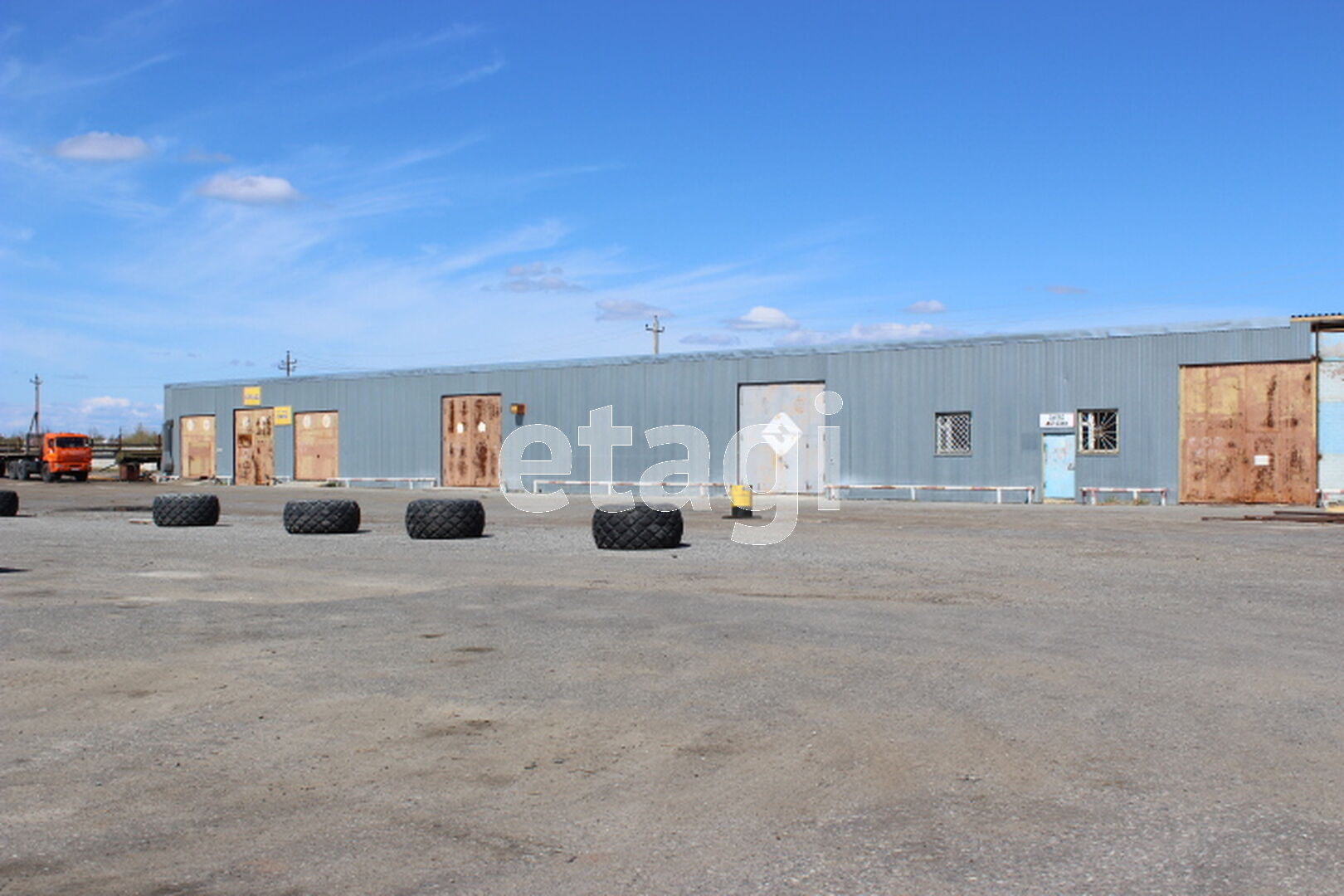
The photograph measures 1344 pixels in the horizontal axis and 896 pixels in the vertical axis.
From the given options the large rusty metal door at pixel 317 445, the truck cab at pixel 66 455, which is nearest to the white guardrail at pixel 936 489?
the large rusty metal door at pixel 317 445

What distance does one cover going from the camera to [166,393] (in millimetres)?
56281

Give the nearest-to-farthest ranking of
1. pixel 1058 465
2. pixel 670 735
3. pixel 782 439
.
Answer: pixel 670 735 → pixel 1058 465 → pixel 782 439

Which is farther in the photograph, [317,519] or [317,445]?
[317,445]

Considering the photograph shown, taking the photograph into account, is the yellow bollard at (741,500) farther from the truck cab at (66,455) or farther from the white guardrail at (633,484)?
the truck cab at (66,455)

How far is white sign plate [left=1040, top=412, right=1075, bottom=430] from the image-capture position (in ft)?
107

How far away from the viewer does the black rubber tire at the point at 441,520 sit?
19250mm

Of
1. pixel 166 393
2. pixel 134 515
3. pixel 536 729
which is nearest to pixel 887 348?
pixel 134 515

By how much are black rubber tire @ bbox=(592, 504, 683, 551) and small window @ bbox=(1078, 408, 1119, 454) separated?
18.9 metres

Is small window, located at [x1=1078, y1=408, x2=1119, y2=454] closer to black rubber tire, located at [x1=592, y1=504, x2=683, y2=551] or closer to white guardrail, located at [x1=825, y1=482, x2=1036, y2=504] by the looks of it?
white guardrail, located at [x1=825, y1=482, x2=1036, y2=504]

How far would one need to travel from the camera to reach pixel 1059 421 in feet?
107

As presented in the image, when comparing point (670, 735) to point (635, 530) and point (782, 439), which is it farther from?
point (782, 439)

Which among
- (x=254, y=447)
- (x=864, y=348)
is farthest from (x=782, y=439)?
(x=254, y=447)

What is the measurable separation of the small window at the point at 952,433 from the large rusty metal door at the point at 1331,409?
9.08 m

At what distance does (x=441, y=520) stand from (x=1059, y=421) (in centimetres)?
2007
